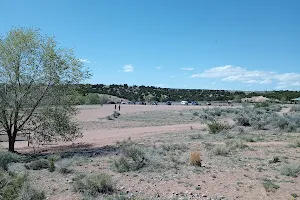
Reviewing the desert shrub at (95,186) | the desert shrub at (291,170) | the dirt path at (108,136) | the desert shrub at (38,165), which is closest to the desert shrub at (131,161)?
the desert shrub at (95,186)

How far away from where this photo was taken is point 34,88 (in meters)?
21.8

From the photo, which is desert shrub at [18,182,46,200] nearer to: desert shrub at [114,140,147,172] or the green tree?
desert shrub at [114,140,147,172]

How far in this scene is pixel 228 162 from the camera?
51.8 feet

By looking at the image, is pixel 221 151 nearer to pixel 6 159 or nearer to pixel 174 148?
pixel 174 148

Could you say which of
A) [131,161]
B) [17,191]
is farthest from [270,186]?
[17,191]

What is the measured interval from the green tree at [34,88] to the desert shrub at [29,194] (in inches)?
460

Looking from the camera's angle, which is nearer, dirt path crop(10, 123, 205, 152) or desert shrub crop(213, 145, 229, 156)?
desert shrub crop(213, 145, 229, 156)

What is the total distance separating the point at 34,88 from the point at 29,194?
42.0ft

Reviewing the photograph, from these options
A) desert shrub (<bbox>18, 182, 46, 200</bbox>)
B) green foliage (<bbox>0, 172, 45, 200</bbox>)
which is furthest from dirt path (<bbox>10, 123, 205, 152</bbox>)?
desert shrub (<bbox>18, 182, 46, 200</bbox>)

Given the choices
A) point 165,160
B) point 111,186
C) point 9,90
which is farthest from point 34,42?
point 111,186

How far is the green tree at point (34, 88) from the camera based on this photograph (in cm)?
2122

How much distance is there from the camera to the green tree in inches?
835

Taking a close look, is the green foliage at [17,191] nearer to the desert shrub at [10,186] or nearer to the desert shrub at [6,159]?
the desert shrub at [10,186]

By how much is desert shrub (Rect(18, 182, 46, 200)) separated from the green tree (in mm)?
11672
